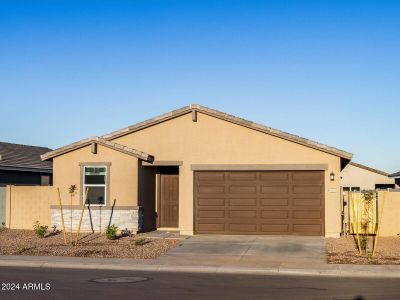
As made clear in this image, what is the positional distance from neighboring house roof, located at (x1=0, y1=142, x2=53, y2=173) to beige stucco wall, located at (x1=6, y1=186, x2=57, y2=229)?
805cm

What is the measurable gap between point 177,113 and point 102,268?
988 centimetres

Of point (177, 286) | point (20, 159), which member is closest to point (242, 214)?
point (177, 286)


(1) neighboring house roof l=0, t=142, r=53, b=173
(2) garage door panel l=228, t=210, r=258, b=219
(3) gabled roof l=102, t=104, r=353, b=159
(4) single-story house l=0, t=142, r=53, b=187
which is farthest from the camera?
(1) neighboring house roof l=0, t=142, r=53, b=173

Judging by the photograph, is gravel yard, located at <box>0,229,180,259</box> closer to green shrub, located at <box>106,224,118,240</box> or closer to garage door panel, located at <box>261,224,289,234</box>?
green shrub, located at <box>106,224,118,240</box>

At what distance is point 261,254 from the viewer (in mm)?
19844

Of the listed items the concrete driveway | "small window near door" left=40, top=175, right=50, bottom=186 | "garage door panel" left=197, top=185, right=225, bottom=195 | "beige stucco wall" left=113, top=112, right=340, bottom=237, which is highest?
"beige stucco wall" left=113, top=112, right=340, bottom=237

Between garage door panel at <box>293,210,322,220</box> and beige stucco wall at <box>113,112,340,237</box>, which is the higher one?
beige stucco wall at <box>113,112,340,237</box>

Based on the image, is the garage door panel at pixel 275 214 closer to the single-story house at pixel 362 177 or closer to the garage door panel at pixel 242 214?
the garage door panel at pixel 242 214

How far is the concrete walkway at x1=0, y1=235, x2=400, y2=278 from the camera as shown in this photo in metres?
16.4

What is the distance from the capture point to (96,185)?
25.2m

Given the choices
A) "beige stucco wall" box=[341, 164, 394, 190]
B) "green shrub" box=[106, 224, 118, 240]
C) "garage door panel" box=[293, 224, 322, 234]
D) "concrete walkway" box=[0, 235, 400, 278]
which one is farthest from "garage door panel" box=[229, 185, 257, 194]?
"beige stucco wall" box=[341, 164, 394, 190]

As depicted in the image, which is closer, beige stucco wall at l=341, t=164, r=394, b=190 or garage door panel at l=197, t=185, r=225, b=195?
garage door panel at l=197, t=185, r=225, b=195

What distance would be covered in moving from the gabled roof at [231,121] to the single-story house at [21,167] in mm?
11490

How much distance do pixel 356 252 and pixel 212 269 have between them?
557 cm
